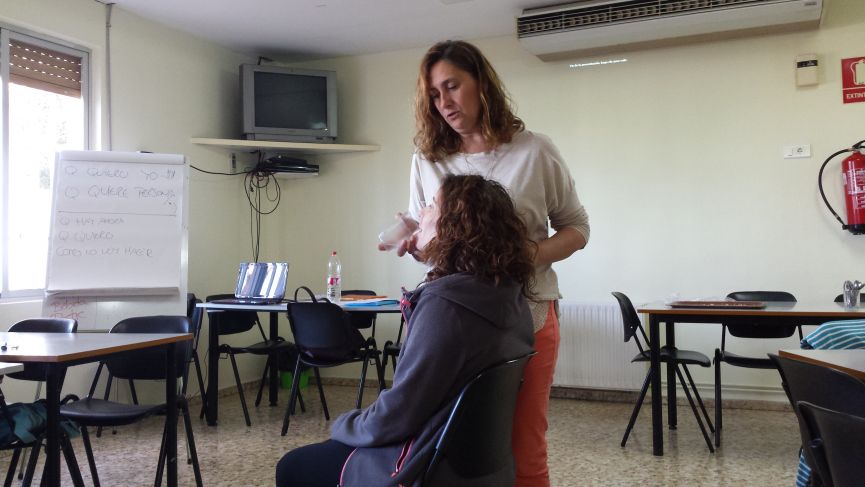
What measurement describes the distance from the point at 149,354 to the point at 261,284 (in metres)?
1.17

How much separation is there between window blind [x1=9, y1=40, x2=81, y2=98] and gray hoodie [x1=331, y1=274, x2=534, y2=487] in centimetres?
368

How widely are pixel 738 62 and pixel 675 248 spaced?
4.27 ft

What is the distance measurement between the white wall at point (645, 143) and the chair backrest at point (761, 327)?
464 mm

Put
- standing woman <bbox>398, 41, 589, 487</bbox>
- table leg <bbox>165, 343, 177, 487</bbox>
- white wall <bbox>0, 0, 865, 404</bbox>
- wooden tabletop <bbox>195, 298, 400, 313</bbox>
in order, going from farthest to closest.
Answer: white wall <bbox>0, 0, 865, 404</bbox> → wooden tabletop <bbox>195, 298, 400, 313</bbox> → table leg <bbox>165, 343, 177, 487</bbox> → standing woman <bbox>398, 41, 589, 487</bbox>

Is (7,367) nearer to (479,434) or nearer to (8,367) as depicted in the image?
(8,367)

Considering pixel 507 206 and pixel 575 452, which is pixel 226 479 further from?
pixel 507 206

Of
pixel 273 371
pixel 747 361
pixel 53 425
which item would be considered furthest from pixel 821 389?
pixel 273 371

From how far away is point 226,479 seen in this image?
3117mm

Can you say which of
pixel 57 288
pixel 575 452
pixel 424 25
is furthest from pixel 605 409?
pixel 57 288

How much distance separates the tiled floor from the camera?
3.10m

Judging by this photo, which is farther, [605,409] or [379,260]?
[379,260]

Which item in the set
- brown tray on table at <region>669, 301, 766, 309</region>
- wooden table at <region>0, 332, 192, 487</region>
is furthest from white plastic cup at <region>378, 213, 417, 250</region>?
brown tray on table at <region>669, 301, 766, 309</region>

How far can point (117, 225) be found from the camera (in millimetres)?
3928

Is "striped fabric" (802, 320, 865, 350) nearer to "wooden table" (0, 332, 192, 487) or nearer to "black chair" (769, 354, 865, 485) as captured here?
"black chair" (769, 354, 865, 485)
